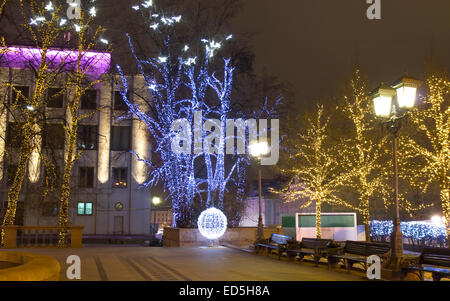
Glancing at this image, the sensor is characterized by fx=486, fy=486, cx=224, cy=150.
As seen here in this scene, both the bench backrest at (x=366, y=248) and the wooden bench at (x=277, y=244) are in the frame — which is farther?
the wooden bench at (x=277, y=244)

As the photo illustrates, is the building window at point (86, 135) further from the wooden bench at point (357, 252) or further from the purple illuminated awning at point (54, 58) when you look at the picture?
the wooden bench at point (357, 252)

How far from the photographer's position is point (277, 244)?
18625 mm

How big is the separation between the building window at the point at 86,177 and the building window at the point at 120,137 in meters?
3.07

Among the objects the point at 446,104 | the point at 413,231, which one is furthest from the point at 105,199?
the point at 446,104

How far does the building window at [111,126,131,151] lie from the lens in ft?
145

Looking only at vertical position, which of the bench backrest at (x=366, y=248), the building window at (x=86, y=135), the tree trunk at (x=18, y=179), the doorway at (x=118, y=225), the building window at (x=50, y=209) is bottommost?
the doorway at (x=118, y=225)

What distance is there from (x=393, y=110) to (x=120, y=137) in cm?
3470

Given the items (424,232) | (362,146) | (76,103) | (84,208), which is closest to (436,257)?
(362,146)

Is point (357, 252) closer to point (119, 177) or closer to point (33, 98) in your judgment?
point (33, 98)

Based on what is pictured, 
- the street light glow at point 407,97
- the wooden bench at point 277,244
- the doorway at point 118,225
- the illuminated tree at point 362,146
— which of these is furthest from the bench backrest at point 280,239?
the doorway at point 118,225

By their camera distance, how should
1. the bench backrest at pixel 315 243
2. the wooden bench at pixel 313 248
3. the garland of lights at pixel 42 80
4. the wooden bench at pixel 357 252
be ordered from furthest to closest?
the garland of lights at pixel 42 80
the bench backrest at pixel 315 243
the wooden bench at pixel 313 248
the wooden bench at pixel 357 252

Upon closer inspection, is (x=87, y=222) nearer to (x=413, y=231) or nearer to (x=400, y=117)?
(x=413, y=231)

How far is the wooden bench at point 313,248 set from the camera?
14500 mm

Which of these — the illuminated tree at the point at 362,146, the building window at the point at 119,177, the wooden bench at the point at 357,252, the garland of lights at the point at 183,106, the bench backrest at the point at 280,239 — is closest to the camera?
the wooden bench at the point at 357,252
